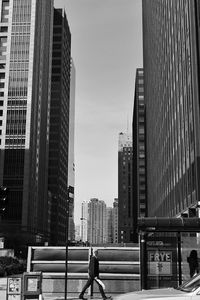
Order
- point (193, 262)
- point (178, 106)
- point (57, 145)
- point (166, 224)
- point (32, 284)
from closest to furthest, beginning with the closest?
point (32, 284)
point (166, 224)
point (193, 262)
point (178, 106)
point (57, 145)

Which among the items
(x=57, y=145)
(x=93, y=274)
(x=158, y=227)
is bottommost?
(x=93, y=274)

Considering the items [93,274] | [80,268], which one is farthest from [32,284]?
[80,268]

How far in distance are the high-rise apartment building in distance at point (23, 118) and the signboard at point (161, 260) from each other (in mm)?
111393

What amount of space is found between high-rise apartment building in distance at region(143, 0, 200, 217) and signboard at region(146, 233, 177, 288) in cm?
2914

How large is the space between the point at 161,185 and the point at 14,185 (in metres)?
67.4

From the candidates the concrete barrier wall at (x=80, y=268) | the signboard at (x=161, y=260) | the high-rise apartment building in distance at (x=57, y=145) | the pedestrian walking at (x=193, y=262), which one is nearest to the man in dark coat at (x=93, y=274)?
the concrete barrier wall at (x=80, y=268)

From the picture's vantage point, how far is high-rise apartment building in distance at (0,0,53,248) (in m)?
133

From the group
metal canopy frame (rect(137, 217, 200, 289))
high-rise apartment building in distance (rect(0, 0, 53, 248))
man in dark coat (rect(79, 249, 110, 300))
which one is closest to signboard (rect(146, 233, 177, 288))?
metal canopy frame (rect(137, 217, 200, 289))

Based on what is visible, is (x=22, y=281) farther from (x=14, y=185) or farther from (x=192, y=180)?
(x=14, y=185)

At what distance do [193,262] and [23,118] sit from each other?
12582 cm

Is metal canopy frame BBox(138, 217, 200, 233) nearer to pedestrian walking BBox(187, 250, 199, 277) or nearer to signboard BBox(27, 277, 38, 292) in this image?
pedestrian walking BBox(187, 250, 199, 277)

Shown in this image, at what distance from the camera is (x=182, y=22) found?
55.3 m

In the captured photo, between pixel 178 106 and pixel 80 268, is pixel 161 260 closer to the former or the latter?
pixel 80 268

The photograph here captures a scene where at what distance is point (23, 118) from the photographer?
13788 cm
